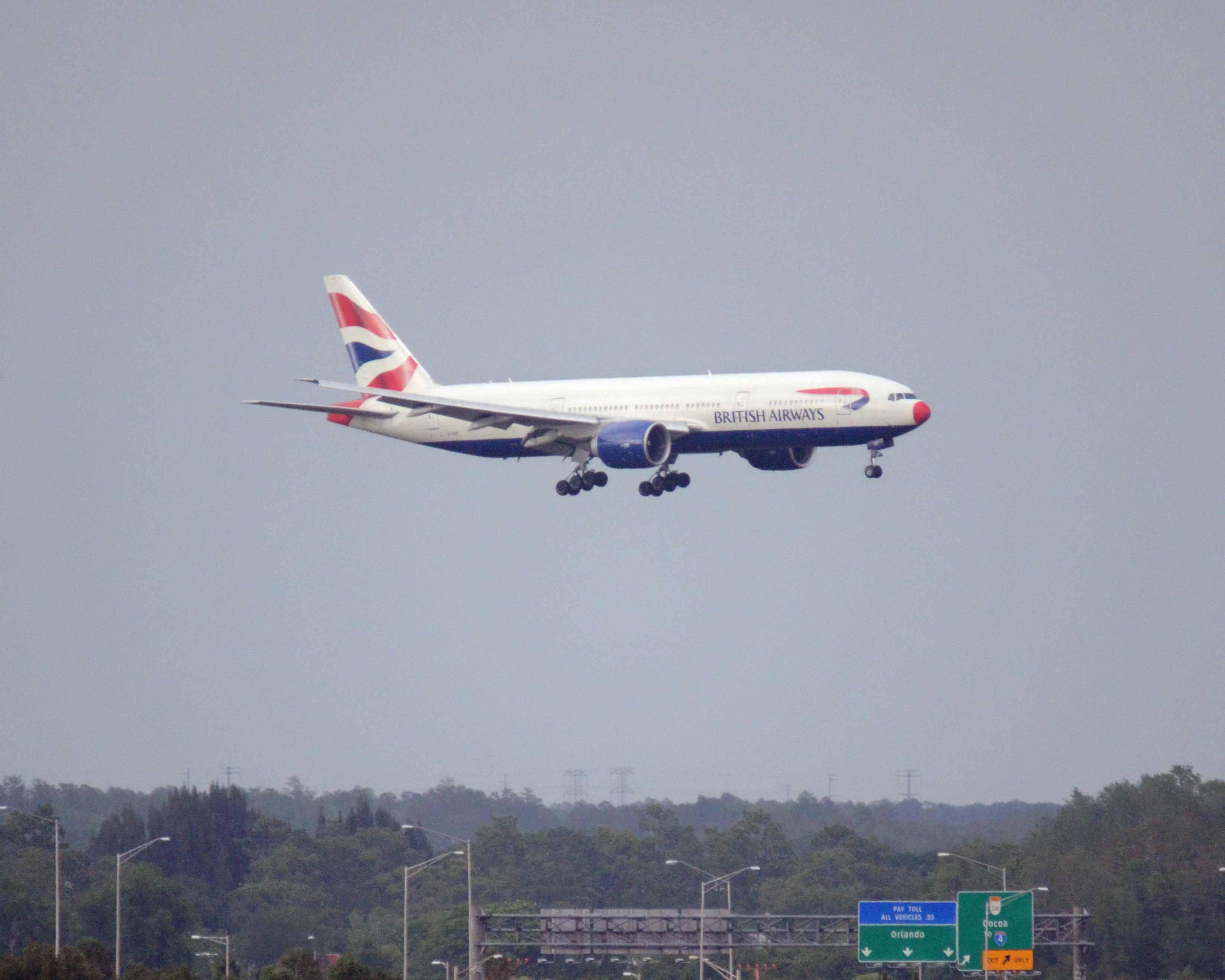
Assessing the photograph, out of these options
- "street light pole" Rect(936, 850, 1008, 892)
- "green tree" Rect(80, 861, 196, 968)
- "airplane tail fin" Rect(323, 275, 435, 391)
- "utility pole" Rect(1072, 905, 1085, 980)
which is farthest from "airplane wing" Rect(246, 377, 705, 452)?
"green tree" Rect(80, 861, 196, 968)

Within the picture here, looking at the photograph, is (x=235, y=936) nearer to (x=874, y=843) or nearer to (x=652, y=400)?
(x=874, y=843)

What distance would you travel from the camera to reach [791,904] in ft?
555

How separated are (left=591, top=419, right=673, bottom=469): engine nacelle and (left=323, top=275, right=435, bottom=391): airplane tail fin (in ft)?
64.0

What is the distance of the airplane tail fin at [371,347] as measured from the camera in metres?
98.7

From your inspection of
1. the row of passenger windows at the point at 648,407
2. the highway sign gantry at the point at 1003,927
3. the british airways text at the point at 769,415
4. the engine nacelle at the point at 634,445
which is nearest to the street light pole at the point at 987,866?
the highway sign gantry at the point at 1003,927

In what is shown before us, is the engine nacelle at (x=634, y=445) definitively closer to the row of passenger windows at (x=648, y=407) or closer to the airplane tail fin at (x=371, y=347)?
the row of passenger windows at (x=648, y=407)

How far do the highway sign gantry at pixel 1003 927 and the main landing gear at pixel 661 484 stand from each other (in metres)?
20.9

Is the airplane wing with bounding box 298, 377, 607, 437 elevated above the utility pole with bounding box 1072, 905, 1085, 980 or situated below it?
above

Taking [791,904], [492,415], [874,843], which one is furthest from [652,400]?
[874,843]

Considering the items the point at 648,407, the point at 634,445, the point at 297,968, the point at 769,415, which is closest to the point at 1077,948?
the point at 769,415

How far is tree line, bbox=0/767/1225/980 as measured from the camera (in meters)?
129

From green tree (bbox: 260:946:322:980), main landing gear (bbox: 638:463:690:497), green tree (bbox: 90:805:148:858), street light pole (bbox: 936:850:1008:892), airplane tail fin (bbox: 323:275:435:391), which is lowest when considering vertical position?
green tree (bbox: 90:805:148:858)

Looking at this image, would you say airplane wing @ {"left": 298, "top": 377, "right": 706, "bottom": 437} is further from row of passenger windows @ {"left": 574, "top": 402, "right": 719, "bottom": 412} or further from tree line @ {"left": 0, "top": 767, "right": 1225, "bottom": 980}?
tree line @ {"left": 0, "top": 767, "right": 1225, "bottom": 980}

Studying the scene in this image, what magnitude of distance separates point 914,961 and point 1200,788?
241 ft
